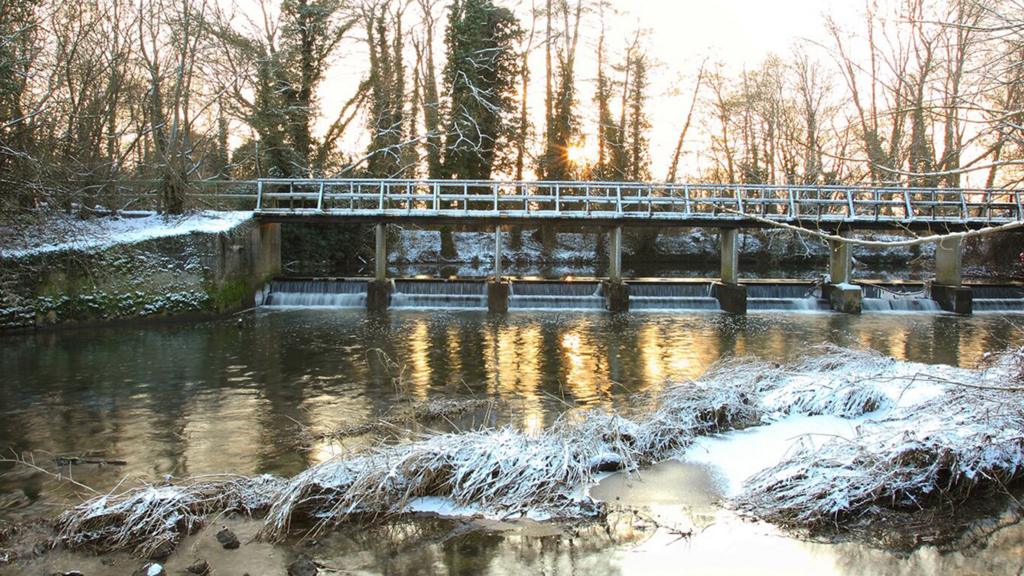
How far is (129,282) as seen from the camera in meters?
18.4

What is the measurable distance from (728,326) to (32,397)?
49.4 ft

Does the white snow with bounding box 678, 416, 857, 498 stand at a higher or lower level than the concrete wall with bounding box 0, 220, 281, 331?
lower

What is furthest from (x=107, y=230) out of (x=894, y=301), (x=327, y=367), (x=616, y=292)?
(x=894, y=301)

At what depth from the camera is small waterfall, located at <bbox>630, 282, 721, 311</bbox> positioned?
22781 millimetres

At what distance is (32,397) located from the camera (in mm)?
10906

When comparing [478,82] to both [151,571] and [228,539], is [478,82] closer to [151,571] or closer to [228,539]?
[228,539]

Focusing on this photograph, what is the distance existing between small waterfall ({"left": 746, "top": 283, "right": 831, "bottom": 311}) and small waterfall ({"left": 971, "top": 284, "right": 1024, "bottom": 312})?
15.6ft

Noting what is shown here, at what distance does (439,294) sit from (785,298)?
10.9 m

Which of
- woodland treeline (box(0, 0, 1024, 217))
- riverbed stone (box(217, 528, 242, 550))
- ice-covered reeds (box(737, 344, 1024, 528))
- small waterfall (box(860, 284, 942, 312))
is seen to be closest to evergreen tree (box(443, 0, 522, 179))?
woodland treeline (box(0, 0, 1024, 217))

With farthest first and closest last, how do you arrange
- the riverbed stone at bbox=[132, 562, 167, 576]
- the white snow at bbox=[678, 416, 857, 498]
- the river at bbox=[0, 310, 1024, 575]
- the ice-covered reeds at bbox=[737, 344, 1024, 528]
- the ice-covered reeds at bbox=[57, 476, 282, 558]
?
the white snow at bbox=[678, 416, 857, 498]
the ice-covered reeds at bbox=[737, 344, 1024, 528]
the ice-covered reeds at bbox=[57, 476, 282, 558]
the river at bbox=[0, 310, 1024, 575]
the riverbed stone at bbox=[132, 562, 167, 576]

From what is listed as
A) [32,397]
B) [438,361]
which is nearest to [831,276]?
Result: [438,361]

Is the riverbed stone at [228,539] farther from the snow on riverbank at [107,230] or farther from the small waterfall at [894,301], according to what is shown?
the small waterfall at [894,301]

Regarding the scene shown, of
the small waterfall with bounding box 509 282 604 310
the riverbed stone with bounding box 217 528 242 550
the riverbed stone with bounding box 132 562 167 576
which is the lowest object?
the riverbed stone with bounding box 132 562 167 576

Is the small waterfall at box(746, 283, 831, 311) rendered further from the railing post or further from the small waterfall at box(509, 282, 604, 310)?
the railing post
